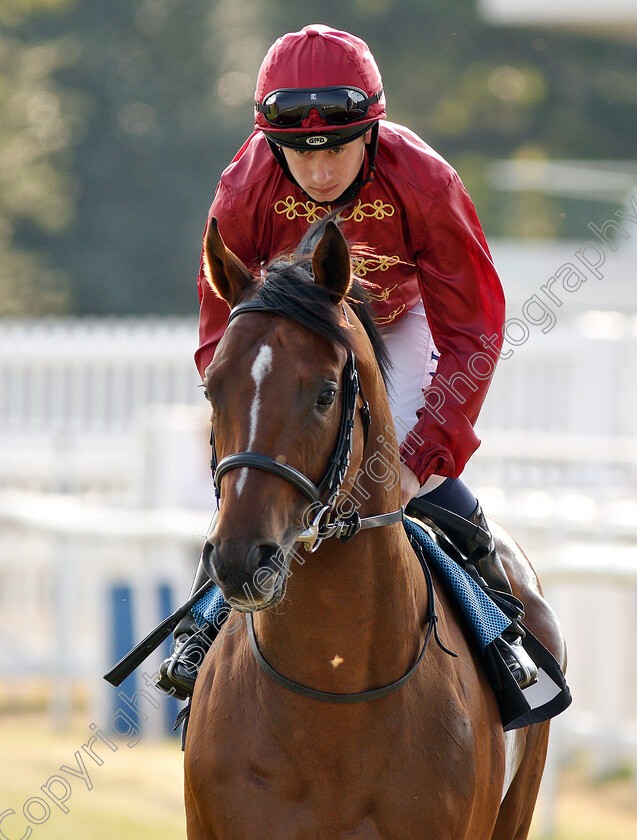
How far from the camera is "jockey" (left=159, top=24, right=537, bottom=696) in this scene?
3.54 metres

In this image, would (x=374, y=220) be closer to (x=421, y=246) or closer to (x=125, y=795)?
(x=421, y=246)

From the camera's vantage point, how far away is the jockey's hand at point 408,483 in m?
3.49

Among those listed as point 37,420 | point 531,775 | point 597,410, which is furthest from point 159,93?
point 531,775

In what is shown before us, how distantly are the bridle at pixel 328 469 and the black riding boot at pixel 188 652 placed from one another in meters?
0.85

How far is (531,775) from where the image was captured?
4395 millimetres

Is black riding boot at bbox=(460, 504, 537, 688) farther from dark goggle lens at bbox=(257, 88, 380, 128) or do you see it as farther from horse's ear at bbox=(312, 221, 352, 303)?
dark goggle lens at bbox=(257, 88, 380, 128)

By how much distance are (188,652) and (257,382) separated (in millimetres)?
1234

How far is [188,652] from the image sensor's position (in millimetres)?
3730

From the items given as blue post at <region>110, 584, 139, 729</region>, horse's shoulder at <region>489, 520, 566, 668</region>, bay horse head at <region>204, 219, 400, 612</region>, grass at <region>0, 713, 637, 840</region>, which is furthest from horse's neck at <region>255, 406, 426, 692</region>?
blue post at <region>110, 584, 139, 729</region>

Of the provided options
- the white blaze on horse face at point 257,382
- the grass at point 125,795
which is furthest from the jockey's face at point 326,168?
the grass at point 125,795

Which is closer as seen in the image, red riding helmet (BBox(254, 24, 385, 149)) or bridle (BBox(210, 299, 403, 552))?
bridle (BBox(210, 299, 403, 552))

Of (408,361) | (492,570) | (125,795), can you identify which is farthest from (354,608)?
(125,795)

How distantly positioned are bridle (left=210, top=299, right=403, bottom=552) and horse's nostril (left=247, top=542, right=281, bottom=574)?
13cm

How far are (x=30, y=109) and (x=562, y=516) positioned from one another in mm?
23536
